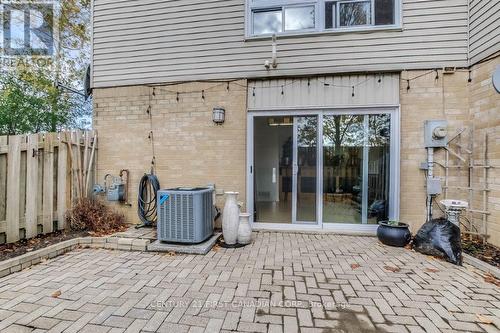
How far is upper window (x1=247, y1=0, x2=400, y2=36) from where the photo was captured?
4637 millimetres

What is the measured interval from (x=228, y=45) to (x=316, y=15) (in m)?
1.72

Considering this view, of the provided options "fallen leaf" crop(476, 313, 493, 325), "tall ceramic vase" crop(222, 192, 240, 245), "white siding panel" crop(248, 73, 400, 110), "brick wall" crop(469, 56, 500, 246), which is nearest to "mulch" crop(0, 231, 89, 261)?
"tall ceramic vase" crop(222, 192, 240, 245)

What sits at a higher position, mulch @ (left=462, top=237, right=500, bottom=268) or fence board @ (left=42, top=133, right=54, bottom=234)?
fence board @ (left=42, top=133, right=54, bottom=234)

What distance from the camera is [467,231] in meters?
4.34

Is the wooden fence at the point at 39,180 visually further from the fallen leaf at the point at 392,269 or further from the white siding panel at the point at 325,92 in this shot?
the fallen leaf at the point at 392,269

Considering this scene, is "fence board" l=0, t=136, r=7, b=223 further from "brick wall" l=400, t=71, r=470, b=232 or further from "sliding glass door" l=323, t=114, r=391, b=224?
"brick wall" l=400, t=71, r=470, b=232

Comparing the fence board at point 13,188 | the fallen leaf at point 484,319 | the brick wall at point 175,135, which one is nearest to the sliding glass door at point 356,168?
the brick wall at point 175,135

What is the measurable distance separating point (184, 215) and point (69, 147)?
262 cm

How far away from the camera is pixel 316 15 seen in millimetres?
4801

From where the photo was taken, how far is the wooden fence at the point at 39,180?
377 cm

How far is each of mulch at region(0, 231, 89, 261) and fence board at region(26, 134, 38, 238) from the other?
0.14 m

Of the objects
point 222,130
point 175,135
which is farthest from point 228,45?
point 175,135

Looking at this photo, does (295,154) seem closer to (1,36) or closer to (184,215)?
(184,215)

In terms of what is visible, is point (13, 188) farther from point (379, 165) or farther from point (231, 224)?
point (379, 165)
